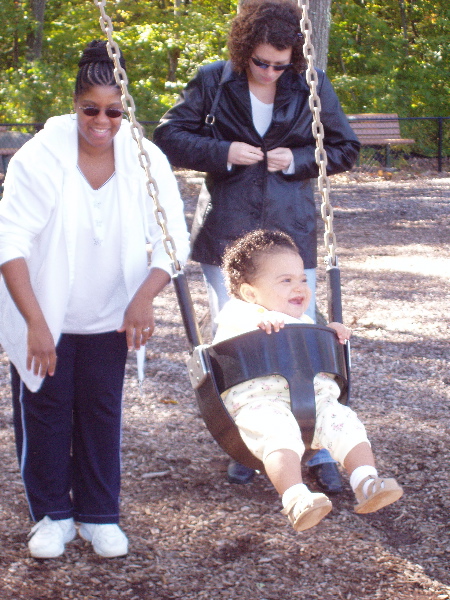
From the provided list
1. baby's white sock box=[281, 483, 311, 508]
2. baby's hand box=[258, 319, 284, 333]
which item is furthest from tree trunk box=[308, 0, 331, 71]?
baby's white sock box=[281, 483, 311, 508]

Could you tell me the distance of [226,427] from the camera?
248 cm

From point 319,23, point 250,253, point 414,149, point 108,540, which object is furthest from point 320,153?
point 414,149

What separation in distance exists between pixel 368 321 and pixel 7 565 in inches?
157

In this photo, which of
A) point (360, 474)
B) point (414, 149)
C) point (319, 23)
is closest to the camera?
point (360, 474)

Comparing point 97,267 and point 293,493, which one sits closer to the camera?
point 293,493

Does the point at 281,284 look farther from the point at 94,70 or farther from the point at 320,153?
the point at 94,70

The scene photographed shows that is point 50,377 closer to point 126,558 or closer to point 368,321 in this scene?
point 126,558

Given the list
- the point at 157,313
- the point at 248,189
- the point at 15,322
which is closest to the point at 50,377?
the point at 15,322

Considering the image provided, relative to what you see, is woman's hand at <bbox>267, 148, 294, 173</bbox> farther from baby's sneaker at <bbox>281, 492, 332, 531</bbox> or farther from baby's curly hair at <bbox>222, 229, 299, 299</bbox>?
baby's sneaker at <bbox>281, 492, 332, 531</bbox>

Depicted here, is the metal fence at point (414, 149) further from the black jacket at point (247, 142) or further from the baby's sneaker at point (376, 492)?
the baby's sneaker at point (376, 492)

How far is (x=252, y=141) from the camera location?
331 cm

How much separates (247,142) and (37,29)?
19.3 meters

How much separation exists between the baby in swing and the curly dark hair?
71cm

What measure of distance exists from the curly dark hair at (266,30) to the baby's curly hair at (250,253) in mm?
716
